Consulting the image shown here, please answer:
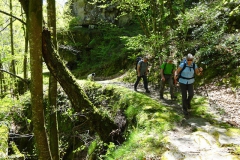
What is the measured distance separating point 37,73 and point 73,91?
197 cm

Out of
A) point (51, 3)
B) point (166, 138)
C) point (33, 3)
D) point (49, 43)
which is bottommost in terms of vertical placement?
point (166, 138)

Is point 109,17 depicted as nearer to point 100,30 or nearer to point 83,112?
point 100,30

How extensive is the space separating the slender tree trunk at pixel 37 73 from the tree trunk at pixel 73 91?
0.88 m

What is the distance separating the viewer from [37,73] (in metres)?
3.93

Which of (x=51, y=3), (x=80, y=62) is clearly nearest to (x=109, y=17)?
(x=80, y=62)

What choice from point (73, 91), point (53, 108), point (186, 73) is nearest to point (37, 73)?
point (73, 91)

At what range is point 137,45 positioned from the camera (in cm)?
1159

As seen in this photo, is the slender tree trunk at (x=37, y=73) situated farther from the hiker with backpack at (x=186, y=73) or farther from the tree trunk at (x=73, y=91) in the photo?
the hiker with backpack at (x=186, y=73)

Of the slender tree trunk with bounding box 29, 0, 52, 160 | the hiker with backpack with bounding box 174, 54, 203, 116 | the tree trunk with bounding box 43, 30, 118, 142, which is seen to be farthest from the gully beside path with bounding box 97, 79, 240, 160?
the slender tree trunk with bounding box 29, 0, 52, 160

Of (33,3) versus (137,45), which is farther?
(137,45)

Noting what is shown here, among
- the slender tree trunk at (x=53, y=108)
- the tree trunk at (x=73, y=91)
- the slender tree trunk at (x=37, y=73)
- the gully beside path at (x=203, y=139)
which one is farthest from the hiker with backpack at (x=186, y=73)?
the slender tree trunk at (x=37, y=73)

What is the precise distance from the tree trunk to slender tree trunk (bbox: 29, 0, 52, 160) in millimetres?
884

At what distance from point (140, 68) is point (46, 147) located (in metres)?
6.62

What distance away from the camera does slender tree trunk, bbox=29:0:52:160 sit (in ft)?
12.3
